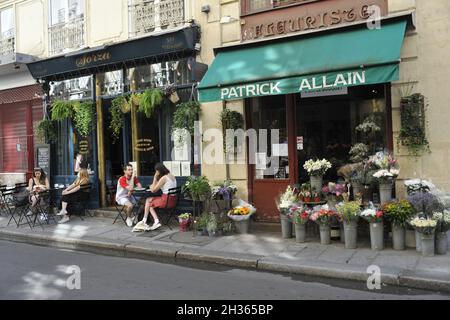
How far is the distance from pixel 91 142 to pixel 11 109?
4.06m

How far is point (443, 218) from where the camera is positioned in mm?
6781

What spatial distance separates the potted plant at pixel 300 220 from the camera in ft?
25.6

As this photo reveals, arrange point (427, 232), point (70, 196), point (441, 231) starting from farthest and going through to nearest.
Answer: point (70, 196) < point (441, 231) < point (427, 232)

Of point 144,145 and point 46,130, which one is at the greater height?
point 46,130

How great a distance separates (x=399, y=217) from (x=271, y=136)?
10.9ft

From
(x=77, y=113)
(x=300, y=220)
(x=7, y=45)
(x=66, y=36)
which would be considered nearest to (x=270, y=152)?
(x=300, y=220)

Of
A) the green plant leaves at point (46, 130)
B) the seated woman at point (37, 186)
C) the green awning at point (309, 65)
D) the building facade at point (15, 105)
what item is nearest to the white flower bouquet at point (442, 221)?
the green awning at point (309, 65)

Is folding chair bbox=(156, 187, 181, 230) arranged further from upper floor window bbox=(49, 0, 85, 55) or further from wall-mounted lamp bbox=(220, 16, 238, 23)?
upper floor window bbox=(49, 0, 85, 55)

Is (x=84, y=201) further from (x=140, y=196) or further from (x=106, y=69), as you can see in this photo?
(x=106, y=69)

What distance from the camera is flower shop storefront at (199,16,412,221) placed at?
7.60 meters

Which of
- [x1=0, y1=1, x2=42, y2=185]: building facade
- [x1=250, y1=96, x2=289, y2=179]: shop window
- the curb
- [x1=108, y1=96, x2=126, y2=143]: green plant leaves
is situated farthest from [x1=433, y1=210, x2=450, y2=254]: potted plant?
[x1=0, y1=1, x2=42, y2=185]: building facade

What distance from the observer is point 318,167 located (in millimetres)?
8383
